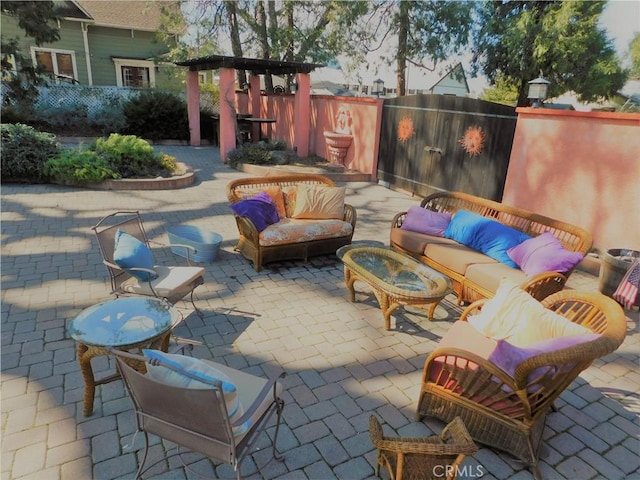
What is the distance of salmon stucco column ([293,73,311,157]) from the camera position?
12734mm

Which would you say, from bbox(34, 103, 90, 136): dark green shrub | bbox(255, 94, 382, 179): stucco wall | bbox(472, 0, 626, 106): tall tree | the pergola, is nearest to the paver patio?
bbox(255, 94, 382, 179): stucco wall

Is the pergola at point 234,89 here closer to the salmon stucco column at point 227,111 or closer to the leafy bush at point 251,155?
the salmon stucco column at point 227,111

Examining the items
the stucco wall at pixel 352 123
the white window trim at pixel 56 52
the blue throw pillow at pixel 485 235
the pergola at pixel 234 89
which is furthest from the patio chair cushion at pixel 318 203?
the white window trim at pixel 56 52

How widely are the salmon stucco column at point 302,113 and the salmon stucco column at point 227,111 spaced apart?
1.90 m

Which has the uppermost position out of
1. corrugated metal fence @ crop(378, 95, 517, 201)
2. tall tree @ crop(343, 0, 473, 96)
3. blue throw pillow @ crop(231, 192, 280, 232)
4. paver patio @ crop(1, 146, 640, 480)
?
tall tree @ crop(343, 0, 473, 96)

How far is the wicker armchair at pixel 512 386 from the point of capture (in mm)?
2371

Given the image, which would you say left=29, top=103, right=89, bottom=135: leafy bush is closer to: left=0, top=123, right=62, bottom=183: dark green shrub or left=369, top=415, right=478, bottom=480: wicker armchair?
left=0, top=123, right=62, bottom=183: dark green shrub

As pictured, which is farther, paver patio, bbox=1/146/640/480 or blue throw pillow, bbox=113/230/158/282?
blue throw pillow, bbox=113/230/158/282

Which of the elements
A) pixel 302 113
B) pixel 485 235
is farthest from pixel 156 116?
pixel 485 235

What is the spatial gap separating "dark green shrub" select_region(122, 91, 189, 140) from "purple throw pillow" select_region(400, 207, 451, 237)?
42.1ft

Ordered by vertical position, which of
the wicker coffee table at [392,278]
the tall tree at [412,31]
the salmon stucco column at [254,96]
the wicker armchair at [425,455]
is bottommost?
the wicker armchair at [425,455]

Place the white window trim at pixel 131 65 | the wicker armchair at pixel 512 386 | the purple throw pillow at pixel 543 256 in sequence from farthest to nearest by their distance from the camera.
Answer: the white window trim at pixel 131 65
the purple throw pillow at pixel 543 256
the wicker armchair at pixel 512 386

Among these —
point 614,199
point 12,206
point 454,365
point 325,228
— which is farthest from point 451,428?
point 12,206

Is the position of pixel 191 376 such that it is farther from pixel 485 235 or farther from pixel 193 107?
pixel 193 107
